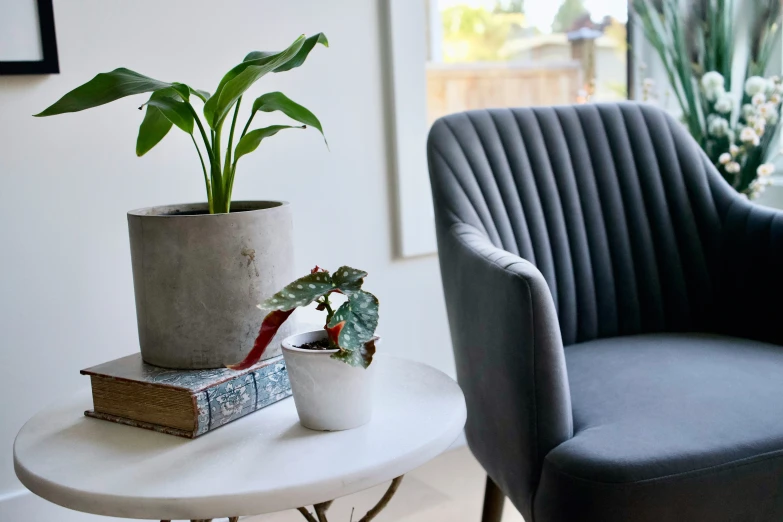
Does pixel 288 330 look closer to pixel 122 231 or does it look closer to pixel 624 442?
pixel 624 442

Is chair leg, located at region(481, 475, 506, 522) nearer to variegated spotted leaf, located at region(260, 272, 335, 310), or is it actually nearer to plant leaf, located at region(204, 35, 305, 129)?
variegated spotted leaf, located at region(260, 272, 335, 310)

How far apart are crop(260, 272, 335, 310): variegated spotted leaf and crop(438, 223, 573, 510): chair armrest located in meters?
0.31

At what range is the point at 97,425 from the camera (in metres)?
0.88

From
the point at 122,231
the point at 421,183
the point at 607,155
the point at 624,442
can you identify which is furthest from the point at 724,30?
the point at 122,231

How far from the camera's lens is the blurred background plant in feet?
6.36

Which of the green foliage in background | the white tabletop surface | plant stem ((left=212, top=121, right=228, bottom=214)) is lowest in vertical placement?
the white tabletop surface

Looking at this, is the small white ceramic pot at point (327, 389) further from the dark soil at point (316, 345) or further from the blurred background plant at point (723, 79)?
the blurred background plant at point (723, 79)

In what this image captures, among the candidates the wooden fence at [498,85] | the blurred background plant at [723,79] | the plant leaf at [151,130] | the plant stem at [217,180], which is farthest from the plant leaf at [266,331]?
the blurred background plant at [723,79]

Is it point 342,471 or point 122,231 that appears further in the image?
point 122,231

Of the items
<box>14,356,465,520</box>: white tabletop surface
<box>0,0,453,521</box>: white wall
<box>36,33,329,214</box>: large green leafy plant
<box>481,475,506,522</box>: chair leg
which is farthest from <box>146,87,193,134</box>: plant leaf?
<box>481,475,506,522</box>: chair leg

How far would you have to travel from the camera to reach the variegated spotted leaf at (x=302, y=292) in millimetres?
785

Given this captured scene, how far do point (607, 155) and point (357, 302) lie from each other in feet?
2.84

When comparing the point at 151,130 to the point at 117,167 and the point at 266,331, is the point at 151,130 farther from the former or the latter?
the point at 117,167

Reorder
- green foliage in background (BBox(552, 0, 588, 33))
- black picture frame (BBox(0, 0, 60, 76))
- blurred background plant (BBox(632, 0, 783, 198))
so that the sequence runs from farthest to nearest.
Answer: green foliage in background (BBox(552, 0, 588, 33)), blurred background plant (BBox(632, 0, 783, 198)), black picture frame (BBox(0, 0, 60, 76))
